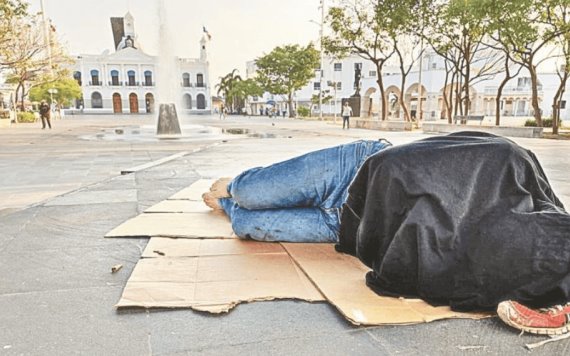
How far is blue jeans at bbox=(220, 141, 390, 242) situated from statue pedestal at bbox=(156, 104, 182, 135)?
40.0 feet

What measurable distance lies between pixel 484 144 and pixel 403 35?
20.3 m

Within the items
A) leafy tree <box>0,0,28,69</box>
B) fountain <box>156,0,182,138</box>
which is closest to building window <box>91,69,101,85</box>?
leafy tree <box>0,0,28,69</box>

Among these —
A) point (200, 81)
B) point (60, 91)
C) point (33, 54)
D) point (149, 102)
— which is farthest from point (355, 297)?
point (200, 81)

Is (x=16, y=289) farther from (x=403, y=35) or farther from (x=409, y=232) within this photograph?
(x=403, y=35)

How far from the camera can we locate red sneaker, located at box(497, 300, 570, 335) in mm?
1577

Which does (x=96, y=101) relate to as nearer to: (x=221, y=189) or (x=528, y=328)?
(x=221, y=189)

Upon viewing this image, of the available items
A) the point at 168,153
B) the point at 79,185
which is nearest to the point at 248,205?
the point at 79,185

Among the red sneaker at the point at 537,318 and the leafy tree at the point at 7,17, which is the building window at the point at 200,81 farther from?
the red sneaker at the point at 537,318

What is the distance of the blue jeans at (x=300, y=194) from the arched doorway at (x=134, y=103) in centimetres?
6076

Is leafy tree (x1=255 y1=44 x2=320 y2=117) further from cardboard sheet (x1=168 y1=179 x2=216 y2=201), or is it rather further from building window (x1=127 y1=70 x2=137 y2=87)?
cardboard sheet (x1=168 y1=179 x2=216 y2=201)

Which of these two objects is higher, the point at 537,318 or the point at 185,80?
the point at 185,80

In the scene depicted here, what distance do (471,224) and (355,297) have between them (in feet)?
1.88

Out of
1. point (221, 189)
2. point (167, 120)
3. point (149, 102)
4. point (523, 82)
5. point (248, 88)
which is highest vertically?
point (248, 88)

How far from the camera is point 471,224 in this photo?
1696 millimetres
